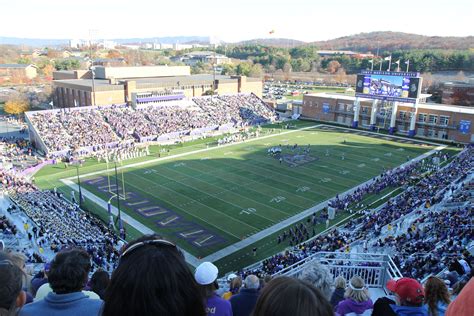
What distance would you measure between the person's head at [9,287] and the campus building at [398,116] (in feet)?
166

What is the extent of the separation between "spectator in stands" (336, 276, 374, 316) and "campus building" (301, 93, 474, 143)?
47.5m

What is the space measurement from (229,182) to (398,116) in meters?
30.3

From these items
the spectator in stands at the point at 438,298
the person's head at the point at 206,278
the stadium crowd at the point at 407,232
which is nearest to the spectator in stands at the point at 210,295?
the person's head at the point at 206,278

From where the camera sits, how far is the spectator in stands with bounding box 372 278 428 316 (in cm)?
367

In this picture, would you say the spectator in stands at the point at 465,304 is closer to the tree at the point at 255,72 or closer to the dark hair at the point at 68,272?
the dark hair at the point at 68,272

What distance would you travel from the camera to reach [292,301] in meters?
1.88

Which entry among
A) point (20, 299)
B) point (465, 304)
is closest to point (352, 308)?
point (465, 304)

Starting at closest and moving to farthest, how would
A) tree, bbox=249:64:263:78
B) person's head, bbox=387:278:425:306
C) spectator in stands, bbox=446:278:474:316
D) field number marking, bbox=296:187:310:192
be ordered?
1. spectator in stands, bbox=446:278:474:316
2. person's head, bbox=387:278:425:306
3. field number marking, bbox=296:187:310:192
4. tree, bbox=249:64:263:78

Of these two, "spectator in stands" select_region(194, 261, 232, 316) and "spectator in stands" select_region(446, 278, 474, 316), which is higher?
"spectator in stands" select_region(446, 278, 474, 316)

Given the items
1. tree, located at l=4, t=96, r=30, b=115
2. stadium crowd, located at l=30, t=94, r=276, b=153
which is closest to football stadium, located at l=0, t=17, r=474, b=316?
stadium crowd, located at l=30, t=94, r=276, b=153

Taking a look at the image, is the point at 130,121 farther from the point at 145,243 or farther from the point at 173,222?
the point at 145,243

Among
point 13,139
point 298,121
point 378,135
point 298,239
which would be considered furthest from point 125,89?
point 298,239

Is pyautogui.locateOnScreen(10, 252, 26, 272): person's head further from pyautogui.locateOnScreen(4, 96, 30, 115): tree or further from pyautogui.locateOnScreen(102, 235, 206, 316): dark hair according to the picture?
pyautogui.locateOnScreen(4, 96, 30, 115): tree

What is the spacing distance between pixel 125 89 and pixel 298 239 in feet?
120
